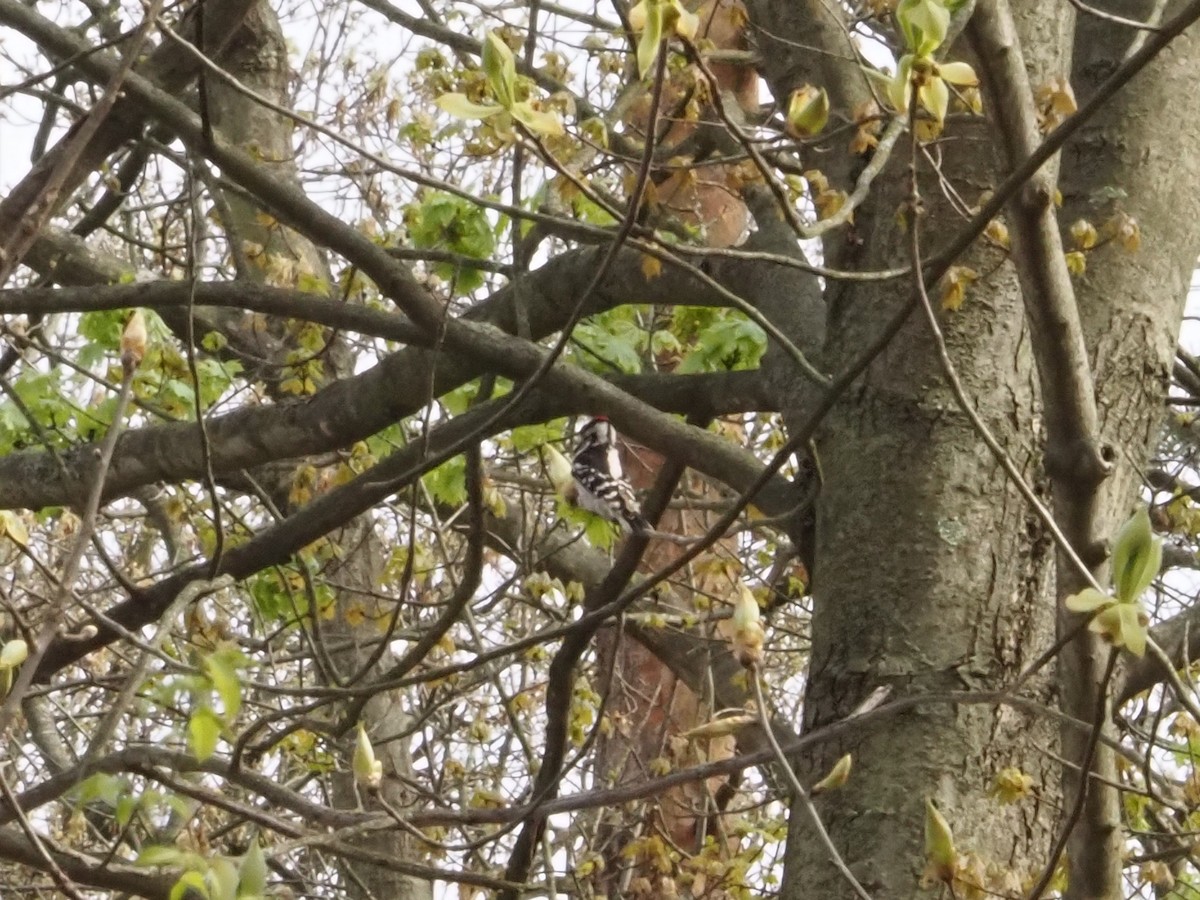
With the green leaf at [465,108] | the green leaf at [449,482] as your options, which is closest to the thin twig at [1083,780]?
the green leaf at [465,108]

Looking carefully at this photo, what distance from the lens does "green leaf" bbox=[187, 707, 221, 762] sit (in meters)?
1.39

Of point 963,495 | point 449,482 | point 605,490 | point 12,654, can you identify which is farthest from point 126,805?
point 449,482

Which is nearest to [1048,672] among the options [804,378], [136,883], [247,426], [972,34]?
[804,378]

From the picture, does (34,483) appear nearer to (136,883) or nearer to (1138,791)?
(136,883)

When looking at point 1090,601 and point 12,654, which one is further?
point 12,654

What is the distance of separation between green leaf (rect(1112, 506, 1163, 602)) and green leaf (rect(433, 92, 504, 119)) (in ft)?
2.82

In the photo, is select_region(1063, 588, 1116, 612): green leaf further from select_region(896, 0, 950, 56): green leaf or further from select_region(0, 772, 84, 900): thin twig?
select_region(0, 772, 84, 900): thin twig

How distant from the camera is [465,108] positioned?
1.73 metres

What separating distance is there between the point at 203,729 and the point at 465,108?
30.7 inches

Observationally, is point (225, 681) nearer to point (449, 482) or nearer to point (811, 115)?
point (811, 115)

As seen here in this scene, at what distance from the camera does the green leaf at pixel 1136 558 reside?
4.76ft

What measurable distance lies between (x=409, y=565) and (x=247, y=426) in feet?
2.73

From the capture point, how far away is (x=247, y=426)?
3.34 meters

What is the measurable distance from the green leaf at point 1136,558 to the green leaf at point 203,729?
897mm
